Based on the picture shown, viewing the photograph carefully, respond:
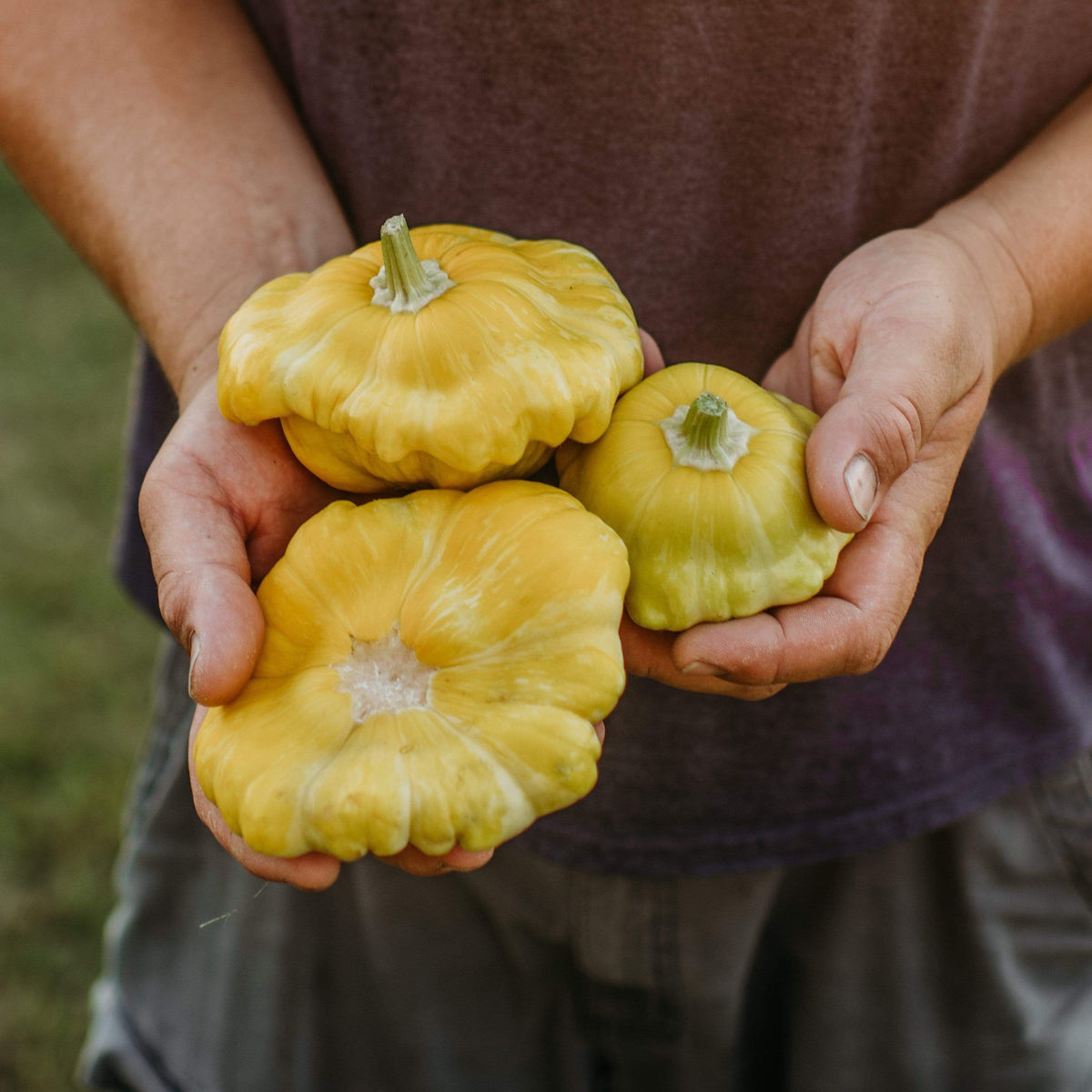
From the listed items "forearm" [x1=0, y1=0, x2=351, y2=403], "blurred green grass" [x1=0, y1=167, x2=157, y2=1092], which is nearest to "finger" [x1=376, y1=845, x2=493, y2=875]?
"forearm" [x1=0, y1=0, x2=351, y2=403]

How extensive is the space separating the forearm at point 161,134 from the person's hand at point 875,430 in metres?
1.08

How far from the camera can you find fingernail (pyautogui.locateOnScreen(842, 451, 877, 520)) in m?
1.74

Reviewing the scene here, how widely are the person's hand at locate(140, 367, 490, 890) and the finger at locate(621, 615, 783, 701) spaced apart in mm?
445

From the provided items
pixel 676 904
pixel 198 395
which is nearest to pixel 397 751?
pixel 198 395

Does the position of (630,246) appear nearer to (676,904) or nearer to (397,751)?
(397,751)

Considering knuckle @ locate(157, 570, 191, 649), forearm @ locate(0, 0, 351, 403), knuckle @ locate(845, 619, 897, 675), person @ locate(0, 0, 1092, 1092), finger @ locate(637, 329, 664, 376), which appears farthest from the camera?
forearm @ locate(0, 0, 351, 403)

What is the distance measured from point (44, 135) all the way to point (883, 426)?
1894 millimetres

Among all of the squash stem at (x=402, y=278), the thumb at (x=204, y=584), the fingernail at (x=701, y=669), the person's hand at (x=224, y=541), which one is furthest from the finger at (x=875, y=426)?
the thumb at (x=204, y=584)

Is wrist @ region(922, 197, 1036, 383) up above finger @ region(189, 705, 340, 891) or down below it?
above

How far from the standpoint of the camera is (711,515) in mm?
1849

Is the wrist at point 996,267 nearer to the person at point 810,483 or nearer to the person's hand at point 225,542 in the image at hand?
the person at point 810,483

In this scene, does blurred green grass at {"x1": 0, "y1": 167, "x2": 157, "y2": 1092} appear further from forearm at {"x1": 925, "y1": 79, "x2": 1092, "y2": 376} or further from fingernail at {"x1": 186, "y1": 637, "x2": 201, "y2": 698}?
forearm at {"x1": 925, "y1": 79, "x2": 1092, "y2": 376}

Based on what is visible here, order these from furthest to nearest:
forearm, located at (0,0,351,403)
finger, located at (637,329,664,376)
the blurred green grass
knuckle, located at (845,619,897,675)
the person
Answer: the blurred green grass
forearm, located at (0,0,351,403)
finger, located at (637,329,664,376)
the person
knuckle, located at (845,619,897,675)

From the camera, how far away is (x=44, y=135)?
7.84 ft
